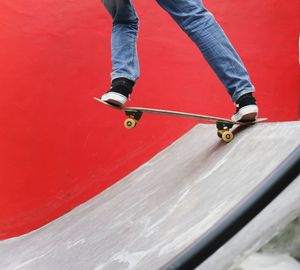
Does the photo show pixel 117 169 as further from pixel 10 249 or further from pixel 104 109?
pixel 10 249

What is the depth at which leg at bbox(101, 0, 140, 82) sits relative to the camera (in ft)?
7.49

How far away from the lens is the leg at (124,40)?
228 centimetres

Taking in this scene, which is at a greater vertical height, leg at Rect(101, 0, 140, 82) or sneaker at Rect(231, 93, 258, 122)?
leg at Rect(101, 0, 140, 82)

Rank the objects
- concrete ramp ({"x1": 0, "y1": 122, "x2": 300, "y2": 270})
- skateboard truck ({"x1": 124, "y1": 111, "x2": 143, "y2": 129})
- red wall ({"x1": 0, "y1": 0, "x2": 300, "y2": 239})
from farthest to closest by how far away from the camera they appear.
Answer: red wall ({"x1": 0, "y1": 0, "x2": 300, "y2": 239}) < skateboard truck ({"x1": 124, "y1": 111, "x2": 143, "y2": 129}) < concrete ramp ({"x1": 0, "y1": 122, "x2": 300, "y2": 270})

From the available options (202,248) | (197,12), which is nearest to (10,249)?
(197,12)

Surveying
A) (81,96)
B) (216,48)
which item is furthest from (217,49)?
(81,96)

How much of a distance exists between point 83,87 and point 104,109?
212 mm

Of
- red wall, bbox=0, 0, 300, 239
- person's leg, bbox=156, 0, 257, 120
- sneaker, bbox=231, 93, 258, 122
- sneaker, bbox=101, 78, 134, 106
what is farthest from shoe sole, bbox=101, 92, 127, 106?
red wall, bbox=0, 0, 300, 239

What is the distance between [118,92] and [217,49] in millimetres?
507

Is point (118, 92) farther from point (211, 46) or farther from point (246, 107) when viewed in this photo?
point (246, 107)

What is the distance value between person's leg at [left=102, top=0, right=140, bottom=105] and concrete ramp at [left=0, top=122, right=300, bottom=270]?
1.70ft

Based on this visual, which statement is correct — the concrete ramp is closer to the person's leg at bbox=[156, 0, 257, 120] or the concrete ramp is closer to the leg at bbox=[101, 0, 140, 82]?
the person's leg at bbox=[156, 0, 257, 120]

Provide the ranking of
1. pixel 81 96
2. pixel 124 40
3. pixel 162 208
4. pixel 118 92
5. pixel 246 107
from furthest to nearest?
pixel 81 96, pixel 124 40, pixel 118 92, pixel 246 107, pixel 162 208

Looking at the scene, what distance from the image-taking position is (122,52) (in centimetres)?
231
